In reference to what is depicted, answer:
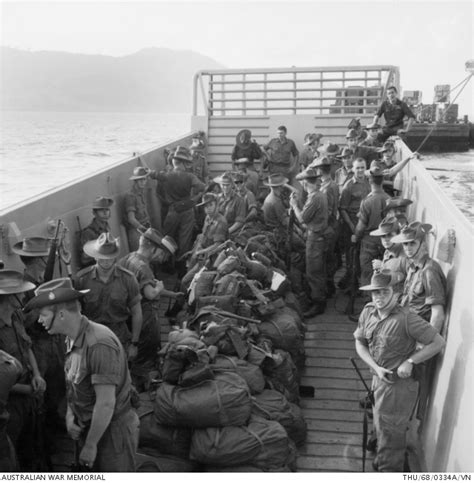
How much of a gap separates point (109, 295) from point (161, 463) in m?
1.44

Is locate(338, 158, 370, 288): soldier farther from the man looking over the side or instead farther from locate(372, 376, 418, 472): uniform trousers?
locate(372, 376, 418, 472): uniform trousers

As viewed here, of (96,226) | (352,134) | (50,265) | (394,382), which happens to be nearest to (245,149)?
(352,134)

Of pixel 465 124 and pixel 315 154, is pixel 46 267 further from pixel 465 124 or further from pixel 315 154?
pixel 465 124

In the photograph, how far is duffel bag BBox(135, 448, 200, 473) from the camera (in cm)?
454

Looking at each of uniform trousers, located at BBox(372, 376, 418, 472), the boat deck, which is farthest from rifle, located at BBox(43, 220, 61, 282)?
uniform trousers, located at BBox(372, 376, 418, 472)

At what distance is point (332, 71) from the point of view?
13.5 m

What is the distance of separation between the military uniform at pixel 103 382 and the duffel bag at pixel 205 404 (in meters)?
0.82

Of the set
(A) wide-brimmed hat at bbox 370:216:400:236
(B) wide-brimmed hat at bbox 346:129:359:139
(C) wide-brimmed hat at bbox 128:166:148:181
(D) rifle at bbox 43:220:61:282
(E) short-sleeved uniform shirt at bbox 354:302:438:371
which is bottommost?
(E) short-sleeved uniform shirt at bbox 354:302:438:371

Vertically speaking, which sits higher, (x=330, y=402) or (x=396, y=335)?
(x=396, y=335)

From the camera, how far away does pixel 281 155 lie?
451 inches

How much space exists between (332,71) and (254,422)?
1034 cm

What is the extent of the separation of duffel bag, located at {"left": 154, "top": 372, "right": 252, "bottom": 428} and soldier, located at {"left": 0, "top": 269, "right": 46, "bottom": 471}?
0.92m

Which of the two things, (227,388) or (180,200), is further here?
(180,200)

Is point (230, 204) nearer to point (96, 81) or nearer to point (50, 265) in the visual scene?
point (50, 265)
